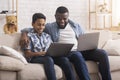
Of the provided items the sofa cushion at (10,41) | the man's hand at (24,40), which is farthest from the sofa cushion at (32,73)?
the sofa cushion at (10,41)

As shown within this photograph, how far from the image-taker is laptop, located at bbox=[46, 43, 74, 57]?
253 centimetres

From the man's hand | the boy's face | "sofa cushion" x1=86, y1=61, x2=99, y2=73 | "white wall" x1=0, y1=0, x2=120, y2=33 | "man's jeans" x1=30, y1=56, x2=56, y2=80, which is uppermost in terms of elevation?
"white wall" x1=0, y1=0, x2=120, y2=33

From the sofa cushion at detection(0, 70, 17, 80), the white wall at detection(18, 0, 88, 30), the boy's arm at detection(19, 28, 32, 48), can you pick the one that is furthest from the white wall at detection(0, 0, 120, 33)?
the sofa cushion at detection(0, 70, 17, 80)

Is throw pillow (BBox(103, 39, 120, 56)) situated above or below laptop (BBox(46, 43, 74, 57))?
below

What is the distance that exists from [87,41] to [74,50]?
0.29 meters

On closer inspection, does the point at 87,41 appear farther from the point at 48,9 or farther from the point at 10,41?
the point at 48,9

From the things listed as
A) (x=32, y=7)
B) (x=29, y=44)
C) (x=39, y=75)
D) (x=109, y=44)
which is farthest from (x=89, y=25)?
(x=39, y=75)

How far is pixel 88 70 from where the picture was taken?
9.28 feet

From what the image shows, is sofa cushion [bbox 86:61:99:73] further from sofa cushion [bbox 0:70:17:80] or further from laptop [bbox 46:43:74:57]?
sofa cushion [bbox 0:70:17:80]

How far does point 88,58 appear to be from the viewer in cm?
295

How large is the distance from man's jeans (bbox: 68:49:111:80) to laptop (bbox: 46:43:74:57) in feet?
0.40

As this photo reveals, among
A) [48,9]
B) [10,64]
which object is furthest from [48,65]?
[48,9]

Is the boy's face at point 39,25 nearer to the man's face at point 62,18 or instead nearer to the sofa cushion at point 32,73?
the man's face at point 62,18

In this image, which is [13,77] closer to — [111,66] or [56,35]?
[56,35]
